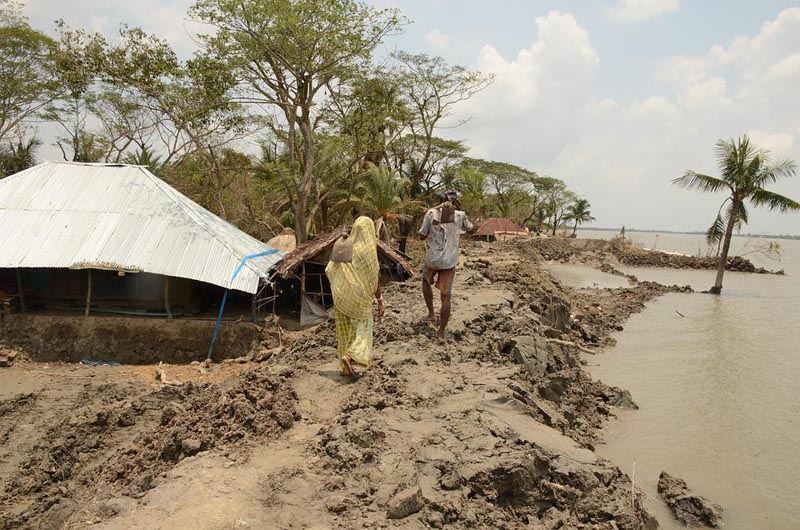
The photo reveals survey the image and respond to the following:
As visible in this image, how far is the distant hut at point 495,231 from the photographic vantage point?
4188cm

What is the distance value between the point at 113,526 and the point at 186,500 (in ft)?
1.42

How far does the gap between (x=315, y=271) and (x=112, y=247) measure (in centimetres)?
420

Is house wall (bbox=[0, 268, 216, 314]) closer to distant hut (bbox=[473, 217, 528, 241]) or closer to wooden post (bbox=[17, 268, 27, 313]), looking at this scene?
wooden post (bbox=[17, 268, 27, 313])

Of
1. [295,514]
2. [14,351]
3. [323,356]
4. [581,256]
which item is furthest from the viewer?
[581,256]

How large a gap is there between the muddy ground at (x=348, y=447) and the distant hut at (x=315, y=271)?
370 cm

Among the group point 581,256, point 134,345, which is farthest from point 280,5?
point 581,256

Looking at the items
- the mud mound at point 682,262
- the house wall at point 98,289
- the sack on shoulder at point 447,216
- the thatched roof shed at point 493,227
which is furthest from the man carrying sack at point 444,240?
the mud mound at point 682,262

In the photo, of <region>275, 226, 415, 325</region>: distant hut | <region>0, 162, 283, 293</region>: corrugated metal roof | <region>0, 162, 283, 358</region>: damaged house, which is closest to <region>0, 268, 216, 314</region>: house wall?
<region>0, 162, 283, 358</region>: damaged house

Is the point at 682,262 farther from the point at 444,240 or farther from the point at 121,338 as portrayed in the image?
the point at 121,338

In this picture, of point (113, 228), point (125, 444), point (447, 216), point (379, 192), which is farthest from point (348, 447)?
point (379, 192)

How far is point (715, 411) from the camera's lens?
875 centimetres

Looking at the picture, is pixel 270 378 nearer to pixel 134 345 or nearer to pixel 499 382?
pixel 499 382

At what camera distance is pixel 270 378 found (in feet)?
18.5

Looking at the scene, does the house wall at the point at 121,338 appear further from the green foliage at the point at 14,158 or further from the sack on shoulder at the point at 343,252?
the green foliage at the point at 14,158
